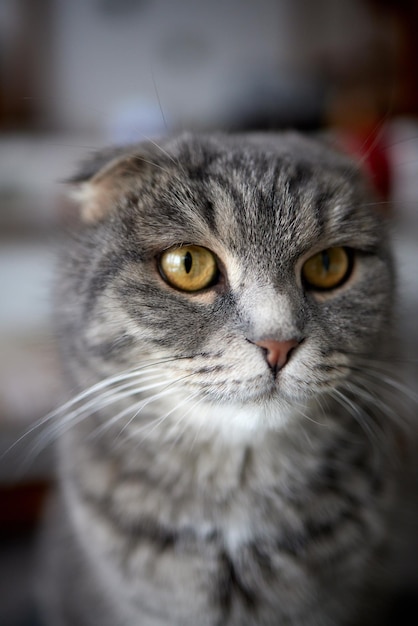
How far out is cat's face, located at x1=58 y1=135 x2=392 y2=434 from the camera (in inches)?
24.9

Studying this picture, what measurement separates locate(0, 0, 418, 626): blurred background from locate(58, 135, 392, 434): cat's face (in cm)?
91

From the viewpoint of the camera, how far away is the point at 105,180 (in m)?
0.73

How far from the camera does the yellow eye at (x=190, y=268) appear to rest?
68 cm

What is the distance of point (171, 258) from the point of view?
68 centimetres

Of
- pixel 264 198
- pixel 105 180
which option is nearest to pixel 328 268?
pixel 264 198

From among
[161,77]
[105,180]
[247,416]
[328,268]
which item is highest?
[161,77]

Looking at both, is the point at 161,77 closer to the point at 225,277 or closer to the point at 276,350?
the point at 225,277

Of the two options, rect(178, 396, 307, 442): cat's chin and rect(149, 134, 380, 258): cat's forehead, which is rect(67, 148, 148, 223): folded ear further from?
rect(178, 396, 307, 442): cat's chin

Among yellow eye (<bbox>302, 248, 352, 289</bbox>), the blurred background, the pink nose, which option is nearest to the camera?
the pink nose

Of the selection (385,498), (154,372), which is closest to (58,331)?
(154,372)

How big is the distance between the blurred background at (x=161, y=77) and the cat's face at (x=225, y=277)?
909mm

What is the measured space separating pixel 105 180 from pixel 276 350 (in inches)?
11.9

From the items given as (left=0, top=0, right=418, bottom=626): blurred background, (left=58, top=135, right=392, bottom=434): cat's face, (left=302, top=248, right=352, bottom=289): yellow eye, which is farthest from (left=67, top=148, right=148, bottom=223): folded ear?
(left=0, top=0, right=418, bottom=626): blurred background

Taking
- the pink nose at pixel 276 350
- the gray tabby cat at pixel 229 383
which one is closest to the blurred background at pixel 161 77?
the gray tabby cat at pixel 229 383
